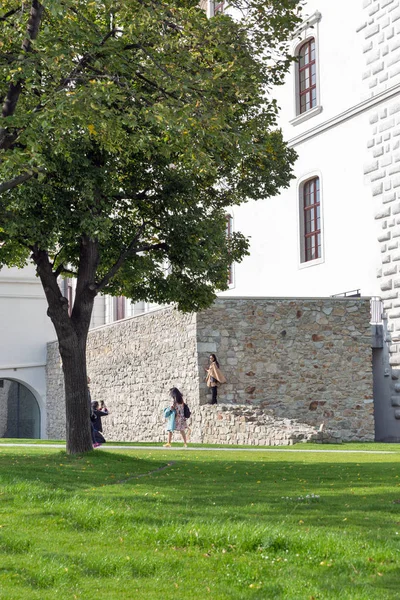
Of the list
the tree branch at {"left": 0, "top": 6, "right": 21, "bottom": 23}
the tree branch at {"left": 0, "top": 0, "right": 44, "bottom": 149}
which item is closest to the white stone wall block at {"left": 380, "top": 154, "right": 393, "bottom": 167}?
the tree branch at {"left": 0, "top": 6, "right": 21, "bottom": 23}

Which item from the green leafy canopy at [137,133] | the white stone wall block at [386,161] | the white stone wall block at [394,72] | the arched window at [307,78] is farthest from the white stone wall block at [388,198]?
the green leafy canopy at [137,133]

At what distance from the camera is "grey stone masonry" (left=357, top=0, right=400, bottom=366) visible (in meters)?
26.0

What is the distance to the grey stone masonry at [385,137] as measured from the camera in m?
26.0

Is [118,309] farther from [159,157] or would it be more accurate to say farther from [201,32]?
[201,32]

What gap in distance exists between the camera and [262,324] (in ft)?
86.2

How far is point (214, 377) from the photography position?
26000mm

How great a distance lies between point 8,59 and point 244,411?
13.5 meters

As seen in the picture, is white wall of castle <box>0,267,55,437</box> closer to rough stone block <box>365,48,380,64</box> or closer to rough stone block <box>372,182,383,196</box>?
rough stone block <box>372,182,383,196</box>

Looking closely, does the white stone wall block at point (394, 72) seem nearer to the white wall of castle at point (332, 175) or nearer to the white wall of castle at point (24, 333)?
the white wall of castle at point (332, 175)

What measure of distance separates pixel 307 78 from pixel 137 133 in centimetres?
1825

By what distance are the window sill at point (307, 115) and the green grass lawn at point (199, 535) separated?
18.5m

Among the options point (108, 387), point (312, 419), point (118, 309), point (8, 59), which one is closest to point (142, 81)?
point (8, 59)

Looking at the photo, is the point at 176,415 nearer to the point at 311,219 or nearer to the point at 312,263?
the point at 312,263

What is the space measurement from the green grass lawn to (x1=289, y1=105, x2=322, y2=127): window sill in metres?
18.5
